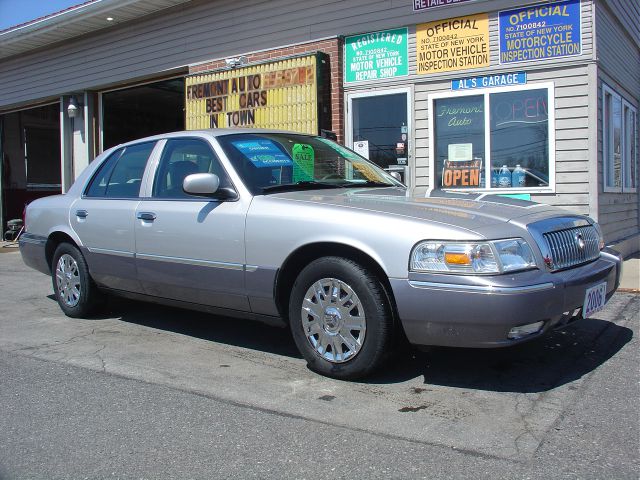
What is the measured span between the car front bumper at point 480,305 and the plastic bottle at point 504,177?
506 centimetres

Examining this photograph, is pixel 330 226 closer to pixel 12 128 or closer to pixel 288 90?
pixel 288 90

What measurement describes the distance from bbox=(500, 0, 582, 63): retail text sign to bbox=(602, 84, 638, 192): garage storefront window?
3.51 ft

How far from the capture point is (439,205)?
3.96m

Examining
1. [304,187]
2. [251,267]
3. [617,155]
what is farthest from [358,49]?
[251,267]

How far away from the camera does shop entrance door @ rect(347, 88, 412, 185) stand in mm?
9336

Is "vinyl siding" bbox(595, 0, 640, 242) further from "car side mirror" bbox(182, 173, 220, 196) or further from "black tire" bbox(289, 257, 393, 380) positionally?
"car side mirror" bbox(182, 173, 220, 196)

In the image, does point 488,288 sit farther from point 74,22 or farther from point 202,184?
point 74,22

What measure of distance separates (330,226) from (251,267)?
724 mm

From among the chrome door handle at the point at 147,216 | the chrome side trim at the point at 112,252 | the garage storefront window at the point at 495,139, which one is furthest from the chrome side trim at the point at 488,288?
the garage storefront window at the point at 495,139

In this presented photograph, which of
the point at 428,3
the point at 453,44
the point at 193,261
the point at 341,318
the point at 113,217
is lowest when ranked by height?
the point at 341,318

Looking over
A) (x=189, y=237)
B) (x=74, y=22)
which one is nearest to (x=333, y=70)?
(x=189, y=237)

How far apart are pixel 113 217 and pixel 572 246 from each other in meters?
3.70

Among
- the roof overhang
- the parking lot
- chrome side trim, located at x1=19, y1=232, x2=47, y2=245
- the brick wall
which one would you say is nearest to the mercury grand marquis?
the parking lot

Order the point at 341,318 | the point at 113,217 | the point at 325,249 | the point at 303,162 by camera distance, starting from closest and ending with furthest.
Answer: the point at 341,318
the point at 325,249
the point at 303,162
the point at 113,217
